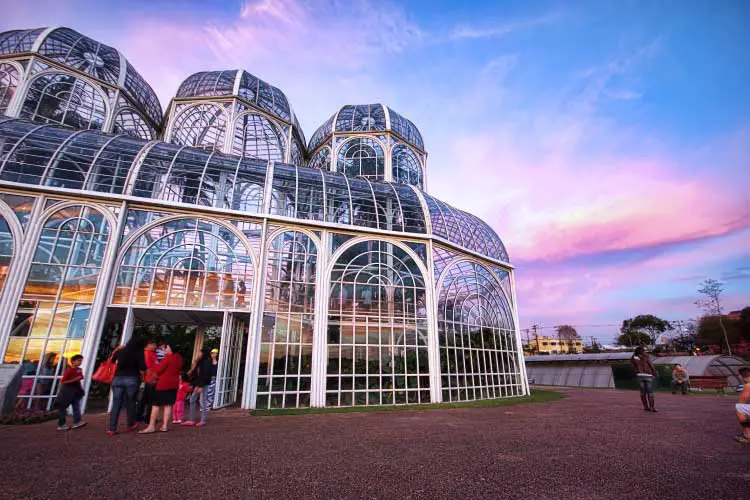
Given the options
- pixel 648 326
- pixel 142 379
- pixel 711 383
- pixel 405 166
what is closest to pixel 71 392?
pixel 142 379

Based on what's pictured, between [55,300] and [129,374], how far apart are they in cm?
689

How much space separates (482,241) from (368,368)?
10891 mm

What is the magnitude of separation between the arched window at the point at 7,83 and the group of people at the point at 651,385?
31899mm

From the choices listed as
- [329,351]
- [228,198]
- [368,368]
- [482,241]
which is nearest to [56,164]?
[228,198]

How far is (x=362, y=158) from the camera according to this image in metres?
25.9

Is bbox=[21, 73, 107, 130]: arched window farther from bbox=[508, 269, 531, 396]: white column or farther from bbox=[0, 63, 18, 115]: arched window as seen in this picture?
bbox=[508, 269, 531, 396]: white column

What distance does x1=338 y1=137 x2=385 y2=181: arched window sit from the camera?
25.6 meters

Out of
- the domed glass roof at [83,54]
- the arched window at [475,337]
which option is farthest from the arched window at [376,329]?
the domed glass roof at [83,54]

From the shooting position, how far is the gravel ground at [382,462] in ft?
14.4

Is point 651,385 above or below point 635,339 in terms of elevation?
below

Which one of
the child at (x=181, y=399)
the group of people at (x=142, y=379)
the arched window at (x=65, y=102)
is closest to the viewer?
the group of people at (x=142, y=379)

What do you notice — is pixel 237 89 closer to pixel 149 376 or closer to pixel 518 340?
pixel 149 376

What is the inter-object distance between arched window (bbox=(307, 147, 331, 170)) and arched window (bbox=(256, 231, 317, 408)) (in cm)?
1255

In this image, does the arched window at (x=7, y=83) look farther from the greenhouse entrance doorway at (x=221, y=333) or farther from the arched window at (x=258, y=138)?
the greenhouse entrance doorway at (x=221, y=333)
